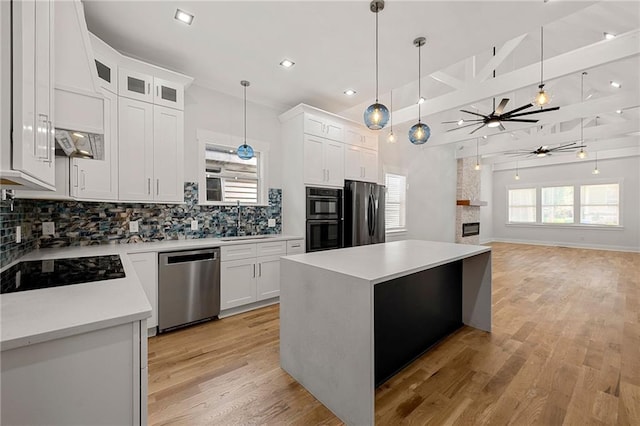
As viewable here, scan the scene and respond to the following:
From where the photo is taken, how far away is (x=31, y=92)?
3.16ft

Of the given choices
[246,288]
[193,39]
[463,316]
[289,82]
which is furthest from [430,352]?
[193,39]

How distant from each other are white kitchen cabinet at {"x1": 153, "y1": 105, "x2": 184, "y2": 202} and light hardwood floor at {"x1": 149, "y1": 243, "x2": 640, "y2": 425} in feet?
5.12

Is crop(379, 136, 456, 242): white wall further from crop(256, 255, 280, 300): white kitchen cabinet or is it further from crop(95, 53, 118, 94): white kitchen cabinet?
crop(95, 53, 118, 94): white kitchen cabinet

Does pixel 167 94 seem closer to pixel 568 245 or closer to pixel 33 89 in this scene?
pixel 33 89

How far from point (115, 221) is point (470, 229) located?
929 centimetres

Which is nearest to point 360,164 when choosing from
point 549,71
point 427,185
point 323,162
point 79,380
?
point 323,162

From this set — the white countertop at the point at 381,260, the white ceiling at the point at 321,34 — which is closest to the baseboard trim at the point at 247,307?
the white countertop at the point at 381,260

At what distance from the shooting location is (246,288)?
11.4 ft

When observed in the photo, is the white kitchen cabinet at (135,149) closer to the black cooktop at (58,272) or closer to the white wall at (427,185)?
the black cooktop at (58,272)

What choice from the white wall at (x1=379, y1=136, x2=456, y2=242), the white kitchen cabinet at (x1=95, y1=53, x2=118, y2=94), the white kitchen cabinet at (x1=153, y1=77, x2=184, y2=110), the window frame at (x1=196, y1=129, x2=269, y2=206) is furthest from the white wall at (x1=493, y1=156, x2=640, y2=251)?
the white kitchen cabinet at (x1=95, y1=53, x2=118, y2=94)

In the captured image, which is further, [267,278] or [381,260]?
[267,278]

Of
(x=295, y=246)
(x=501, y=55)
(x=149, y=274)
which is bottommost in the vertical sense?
(x=149, y=274)

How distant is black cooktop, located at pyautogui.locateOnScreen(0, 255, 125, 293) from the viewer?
1.39 metres

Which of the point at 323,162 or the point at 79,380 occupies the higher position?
the point at 323,162
